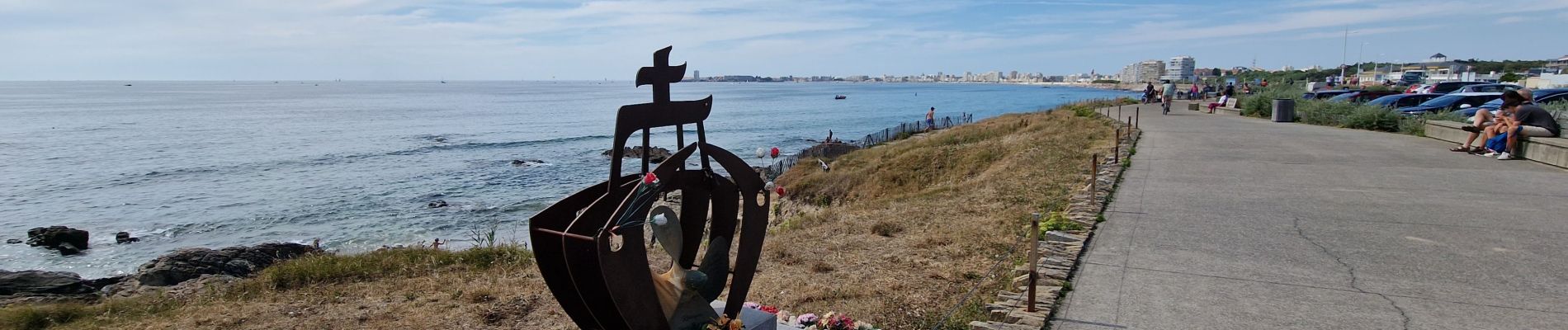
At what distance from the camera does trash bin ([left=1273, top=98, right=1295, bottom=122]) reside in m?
23.3

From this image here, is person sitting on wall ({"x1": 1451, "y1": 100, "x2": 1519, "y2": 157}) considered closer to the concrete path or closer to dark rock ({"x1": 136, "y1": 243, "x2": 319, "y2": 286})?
the concrete path

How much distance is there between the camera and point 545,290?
7289 millimetres

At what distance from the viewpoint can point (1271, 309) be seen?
5.58m

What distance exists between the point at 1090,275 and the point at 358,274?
667cm

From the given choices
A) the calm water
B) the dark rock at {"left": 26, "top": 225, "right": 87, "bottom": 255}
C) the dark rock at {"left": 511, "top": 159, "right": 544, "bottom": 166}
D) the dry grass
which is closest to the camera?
the dry grass

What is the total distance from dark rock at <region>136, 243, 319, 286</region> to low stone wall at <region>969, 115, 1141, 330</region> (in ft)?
31.9

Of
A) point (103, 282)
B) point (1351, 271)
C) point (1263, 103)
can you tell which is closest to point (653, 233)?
point (1351, 271)

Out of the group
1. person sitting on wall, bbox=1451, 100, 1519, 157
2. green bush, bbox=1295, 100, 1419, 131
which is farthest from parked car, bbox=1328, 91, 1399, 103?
person sitting on wall, bbox=1451, 100, 1519, 157

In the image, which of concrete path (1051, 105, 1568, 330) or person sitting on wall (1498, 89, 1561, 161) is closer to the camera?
concrete path (1051, 105, 1568, 330)

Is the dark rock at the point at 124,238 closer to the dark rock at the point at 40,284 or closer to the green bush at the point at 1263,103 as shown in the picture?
the dark rock at the point at 40,284

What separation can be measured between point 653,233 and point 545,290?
9.13 ft

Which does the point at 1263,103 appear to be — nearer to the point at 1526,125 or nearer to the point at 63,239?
the point at 1526,125

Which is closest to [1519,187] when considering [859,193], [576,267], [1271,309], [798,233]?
[1271,309]

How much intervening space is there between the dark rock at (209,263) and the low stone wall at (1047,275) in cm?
973
